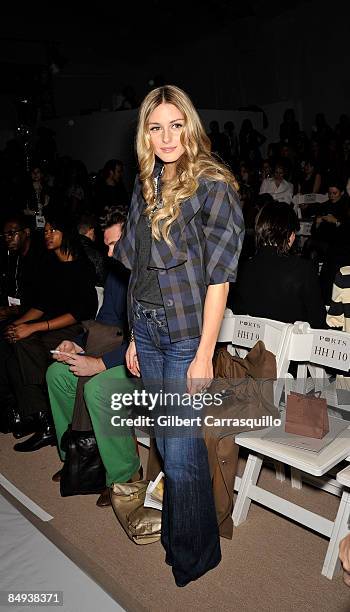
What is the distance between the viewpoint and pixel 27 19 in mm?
11211

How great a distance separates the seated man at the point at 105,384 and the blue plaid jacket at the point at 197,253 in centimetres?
80

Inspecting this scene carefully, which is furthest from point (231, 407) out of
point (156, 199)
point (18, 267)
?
point (18, 267)

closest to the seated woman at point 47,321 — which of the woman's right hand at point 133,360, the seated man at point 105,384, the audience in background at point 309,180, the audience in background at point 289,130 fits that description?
the seated man at point 105,384

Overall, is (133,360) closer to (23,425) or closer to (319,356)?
(319,356)

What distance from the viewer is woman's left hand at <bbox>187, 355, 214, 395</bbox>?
1.70m

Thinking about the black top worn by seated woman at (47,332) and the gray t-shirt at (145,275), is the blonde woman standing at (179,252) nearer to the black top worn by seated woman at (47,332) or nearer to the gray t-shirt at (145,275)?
the gray t-shirt at (145,275)

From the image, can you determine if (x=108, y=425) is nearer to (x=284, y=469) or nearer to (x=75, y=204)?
(x=284, y=469)

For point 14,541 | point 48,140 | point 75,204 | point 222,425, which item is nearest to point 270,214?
point 222,425

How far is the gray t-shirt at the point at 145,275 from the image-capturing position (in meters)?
1.75

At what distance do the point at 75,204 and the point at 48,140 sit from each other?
4099 mm

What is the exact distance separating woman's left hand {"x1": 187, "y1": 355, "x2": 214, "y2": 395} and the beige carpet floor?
72cm

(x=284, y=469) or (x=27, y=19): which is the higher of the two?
(x=27, y=19)

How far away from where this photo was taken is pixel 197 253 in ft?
5.63

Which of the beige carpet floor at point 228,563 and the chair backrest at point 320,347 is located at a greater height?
the chair backrest at point 320,347
